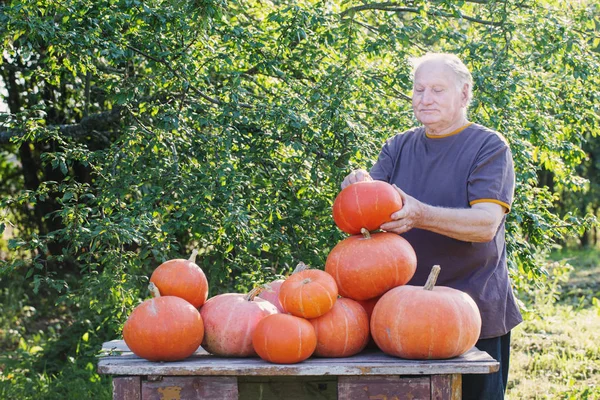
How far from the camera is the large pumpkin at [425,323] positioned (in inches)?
88.8

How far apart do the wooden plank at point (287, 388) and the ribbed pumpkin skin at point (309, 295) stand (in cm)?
45

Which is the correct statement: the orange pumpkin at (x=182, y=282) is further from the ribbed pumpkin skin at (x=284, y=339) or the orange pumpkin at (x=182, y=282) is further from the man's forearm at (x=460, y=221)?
the man's forearm at (x=460, y=221)

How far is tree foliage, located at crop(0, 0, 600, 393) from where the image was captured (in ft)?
12.1

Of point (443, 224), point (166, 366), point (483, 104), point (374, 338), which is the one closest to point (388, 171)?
point (443, 224)

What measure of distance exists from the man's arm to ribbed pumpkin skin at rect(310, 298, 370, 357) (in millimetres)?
346

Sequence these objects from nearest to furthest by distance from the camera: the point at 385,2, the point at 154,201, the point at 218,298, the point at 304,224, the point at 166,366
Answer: the point at 166,366
the point at 218,298
the point at 154,201
the point at 304,224
the point at 385,2

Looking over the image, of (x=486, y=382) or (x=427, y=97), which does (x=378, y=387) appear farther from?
(x=427, y=97)

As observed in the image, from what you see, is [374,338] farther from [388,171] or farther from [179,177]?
[179,177]

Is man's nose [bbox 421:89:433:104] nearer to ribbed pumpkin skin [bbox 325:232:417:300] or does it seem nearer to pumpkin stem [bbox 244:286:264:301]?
ribbed pumpkin skin [bbox 325:232:417:300]

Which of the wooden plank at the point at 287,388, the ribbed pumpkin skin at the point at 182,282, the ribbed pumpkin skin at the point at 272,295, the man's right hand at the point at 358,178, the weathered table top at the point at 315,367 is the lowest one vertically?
the wooden plank at the point at 287,388

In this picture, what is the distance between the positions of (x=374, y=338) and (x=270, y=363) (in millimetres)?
352

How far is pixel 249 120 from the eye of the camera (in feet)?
13.0

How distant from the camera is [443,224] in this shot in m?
2.52

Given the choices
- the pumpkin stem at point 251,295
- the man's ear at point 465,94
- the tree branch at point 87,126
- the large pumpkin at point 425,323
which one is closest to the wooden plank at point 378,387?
the large pumpkin at point 425,323
